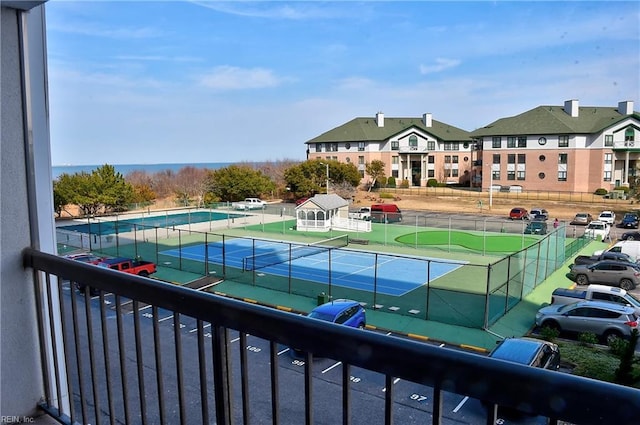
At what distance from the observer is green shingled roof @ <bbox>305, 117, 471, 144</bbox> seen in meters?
46.0

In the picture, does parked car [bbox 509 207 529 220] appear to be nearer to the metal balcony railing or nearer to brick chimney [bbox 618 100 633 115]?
brick chimney [bbox 618 100 633 115]

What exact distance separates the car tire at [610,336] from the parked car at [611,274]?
208 inches

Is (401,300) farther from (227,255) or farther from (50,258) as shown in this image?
(50,258)

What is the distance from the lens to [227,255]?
1889 centimetres

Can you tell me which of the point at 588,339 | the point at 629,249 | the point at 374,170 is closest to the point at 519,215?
the point at 629,249

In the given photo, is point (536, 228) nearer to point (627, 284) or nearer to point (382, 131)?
point (627, 284)

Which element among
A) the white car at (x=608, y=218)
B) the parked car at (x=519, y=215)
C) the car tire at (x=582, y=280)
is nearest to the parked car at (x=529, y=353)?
the car tire at (x=582, y=280)

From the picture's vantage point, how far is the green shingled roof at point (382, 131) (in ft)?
151

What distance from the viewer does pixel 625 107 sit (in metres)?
36.7

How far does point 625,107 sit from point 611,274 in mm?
28547

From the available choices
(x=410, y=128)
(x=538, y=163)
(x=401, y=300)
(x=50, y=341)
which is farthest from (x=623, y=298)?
(x=410, y=128)

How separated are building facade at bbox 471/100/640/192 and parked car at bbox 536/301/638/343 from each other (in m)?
26.9

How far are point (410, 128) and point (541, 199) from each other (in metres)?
14.4

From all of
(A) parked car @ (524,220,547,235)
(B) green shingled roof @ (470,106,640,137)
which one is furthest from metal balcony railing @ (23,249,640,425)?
(B) green shingled roof @ (470,106,640,137)
